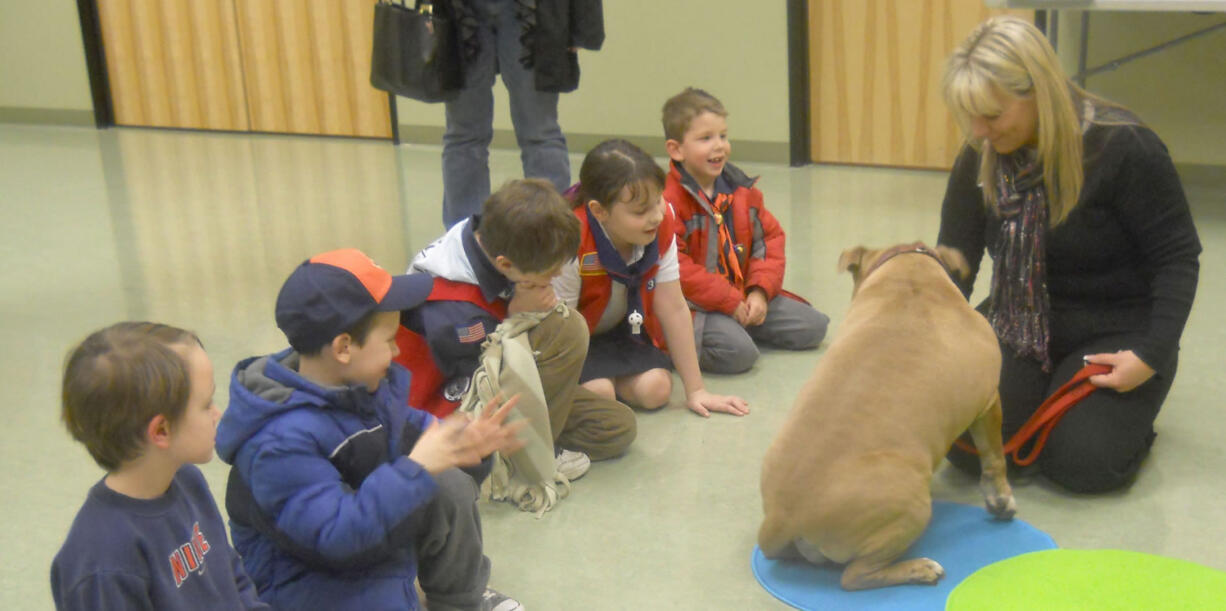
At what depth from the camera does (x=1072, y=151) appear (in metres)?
2.35

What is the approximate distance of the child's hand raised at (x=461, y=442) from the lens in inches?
64.8

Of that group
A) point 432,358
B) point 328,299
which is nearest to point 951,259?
point 432,358

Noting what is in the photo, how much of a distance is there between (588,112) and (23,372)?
363 cm

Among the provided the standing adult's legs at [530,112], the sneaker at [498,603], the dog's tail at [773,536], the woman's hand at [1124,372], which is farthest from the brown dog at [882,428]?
the standing adult's legs at [530,112]

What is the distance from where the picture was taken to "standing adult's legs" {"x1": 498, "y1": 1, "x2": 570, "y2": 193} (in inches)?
148

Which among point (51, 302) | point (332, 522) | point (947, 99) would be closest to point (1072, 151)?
point (947, 99)

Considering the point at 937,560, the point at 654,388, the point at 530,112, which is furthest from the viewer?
the point at 530,112

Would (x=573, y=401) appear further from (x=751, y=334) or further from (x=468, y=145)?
(x=468, y=145)

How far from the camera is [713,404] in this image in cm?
292

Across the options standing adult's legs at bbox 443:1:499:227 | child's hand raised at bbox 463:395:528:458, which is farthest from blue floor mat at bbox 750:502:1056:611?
standing adult's legs at bbox 443:1:499:227

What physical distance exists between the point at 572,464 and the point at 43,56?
7.02 m

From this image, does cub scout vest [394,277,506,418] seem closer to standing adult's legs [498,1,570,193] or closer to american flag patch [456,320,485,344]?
american flag patch [456,320,485,344]

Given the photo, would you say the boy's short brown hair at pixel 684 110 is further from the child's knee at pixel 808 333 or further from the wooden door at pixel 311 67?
the wooden door at pixel 311 67

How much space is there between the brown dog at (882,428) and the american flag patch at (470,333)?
25.8 inches
